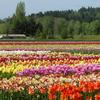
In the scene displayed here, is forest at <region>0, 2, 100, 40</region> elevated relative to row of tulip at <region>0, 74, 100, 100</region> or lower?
lower

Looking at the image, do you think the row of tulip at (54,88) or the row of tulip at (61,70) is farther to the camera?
the row of tulip at (61,70)

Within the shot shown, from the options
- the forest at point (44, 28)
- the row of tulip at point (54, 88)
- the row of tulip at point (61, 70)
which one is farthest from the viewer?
the forest at point (44, 28)

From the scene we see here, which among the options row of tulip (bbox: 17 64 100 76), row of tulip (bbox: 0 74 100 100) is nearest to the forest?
row of tulip (bbox: 17 64 100 76)

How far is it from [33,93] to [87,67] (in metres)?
5.49

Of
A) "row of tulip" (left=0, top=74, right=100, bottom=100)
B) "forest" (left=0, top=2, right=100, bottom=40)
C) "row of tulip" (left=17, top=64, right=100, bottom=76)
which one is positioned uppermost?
"row of tulip" (left=0, top=74, right=100, bottom=100)

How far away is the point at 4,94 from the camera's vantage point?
8180 millimetres

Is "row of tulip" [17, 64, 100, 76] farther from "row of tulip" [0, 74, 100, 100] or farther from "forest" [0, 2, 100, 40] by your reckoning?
"forest" [0, 2, 100, 40]

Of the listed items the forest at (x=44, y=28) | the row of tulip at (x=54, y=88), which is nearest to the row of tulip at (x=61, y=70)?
the row of tulip at (x=54, y=88)

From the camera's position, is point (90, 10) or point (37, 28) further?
point (90, 10)

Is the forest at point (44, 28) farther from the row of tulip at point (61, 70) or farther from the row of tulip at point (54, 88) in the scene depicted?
the row of tulip at point (54, 88)

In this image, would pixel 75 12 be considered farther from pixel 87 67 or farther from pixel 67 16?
pixel 87 67

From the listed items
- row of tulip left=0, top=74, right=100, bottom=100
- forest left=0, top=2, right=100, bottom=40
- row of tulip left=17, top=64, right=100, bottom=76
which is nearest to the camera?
row of tulip left=0, top=74, right=100, bottom=100

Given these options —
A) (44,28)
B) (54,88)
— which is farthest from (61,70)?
(44,28)

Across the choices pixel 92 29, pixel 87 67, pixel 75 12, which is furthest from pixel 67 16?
pixel 87 67
